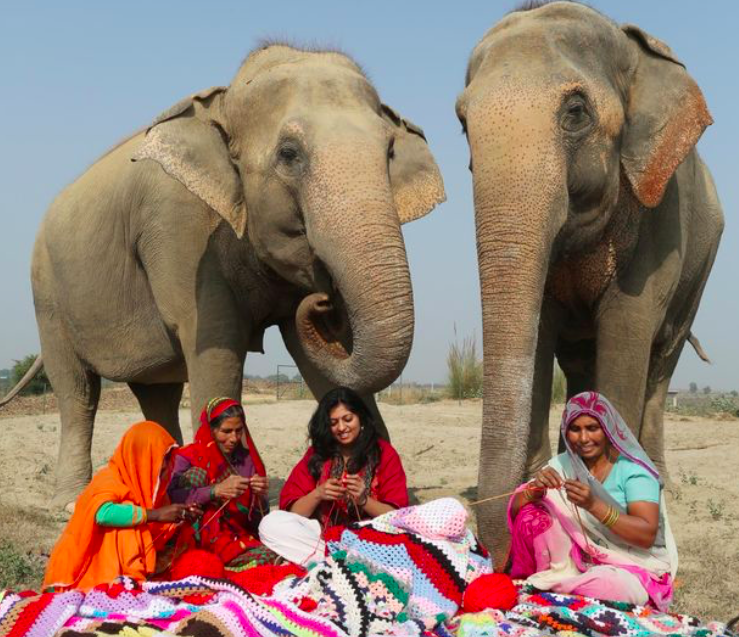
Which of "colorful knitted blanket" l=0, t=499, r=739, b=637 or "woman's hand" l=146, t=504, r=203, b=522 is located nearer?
"colorful knitted blanket" l=0, t=499, r=739, b=637

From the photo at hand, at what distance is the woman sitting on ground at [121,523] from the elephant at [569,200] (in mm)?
1607

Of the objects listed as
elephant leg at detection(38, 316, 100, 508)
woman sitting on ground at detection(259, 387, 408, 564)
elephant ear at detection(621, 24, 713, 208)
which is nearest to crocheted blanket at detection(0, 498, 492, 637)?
woman sitting on ground at detection(259, 387, 408, 564)

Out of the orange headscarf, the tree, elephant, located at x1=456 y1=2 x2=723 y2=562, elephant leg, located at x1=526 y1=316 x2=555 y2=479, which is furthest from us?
the tree

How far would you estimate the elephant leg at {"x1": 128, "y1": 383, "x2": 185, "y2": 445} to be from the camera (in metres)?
10.9

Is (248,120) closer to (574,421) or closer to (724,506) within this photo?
(574,421)

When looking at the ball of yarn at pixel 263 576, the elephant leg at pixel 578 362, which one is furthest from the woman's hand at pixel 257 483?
the elephant leg at pixel 578 362

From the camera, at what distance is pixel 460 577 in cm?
535

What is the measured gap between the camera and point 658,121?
7246mm

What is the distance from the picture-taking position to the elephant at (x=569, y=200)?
588 cm

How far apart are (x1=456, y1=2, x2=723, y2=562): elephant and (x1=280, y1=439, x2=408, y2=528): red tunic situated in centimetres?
65

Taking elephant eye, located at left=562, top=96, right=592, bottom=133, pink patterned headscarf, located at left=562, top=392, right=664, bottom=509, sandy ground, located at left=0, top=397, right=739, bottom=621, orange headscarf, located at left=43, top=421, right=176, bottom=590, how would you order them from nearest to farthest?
pink patterned headscarf, located at left=562, top=392, right=664, bottom=509
orange headscarf, located at left=43, top=421, right=176, bottom=590
elephant eye, located at left=562, top=96, right=592, bottom=133
sandy ground, located at left=0, top=397, right=739, bottom=621

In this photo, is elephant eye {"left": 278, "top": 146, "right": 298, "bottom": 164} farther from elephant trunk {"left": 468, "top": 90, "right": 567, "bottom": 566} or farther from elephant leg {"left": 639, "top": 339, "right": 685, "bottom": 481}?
elephant leg {"left": 639, "top": 339, "right": 685, "bottom": 481}

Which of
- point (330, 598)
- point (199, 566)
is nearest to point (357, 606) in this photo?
point (330, 598)

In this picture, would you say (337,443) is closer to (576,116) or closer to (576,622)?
(576,622)
